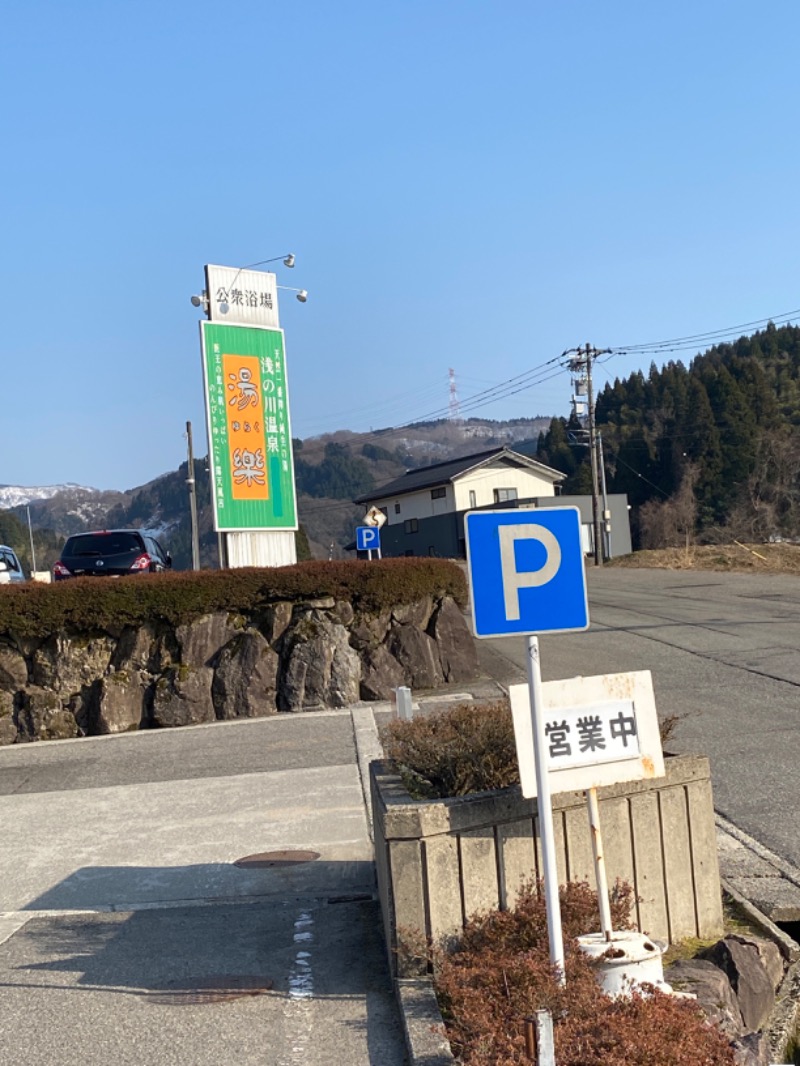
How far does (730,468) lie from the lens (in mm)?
79562

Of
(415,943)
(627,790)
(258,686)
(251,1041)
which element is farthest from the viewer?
(258,686)

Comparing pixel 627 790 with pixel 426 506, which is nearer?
pixel 627 790

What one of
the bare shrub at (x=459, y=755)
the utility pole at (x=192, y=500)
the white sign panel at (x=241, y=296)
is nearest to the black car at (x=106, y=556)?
the white sign panel at (x=241, y=296)

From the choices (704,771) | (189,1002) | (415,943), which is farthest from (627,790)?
(189,1002)

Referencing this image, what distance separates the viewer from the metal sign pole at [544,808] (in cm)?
Answer: 449

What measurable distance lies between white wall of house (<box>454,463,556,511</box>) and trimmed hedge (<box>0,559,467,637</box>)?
50097 mm

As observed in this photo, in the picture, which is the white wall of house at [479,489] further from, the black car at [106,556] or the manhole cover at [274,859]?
the manhole cover at [274,859]

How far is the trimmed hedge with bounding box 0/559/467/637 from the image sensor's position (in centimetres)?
1416

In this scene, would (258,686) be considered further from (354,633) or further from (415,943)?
(415,943)

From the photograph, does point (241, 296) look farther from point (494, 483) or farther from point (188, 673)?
point (494, 483)

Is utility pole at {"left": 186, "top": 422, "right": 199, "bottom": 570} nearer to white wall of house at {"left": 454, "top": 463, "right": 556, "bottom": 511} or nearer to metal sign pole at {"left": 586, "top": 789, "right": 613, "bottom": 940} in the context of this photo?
white wall of house at {"left": 454, "top": 463, "right": 556, "bottom": 511}

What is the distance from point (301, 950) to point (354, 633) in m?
9.39

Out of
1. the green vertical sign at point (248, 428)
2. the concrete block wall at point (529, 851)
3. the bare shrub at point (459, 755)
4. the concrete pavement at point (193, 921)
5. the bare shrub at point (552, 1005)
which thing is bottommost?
the concrete pavement at point (193, 921)

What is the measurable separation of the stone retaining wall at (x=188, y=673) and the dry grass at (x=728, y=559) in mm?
22324
